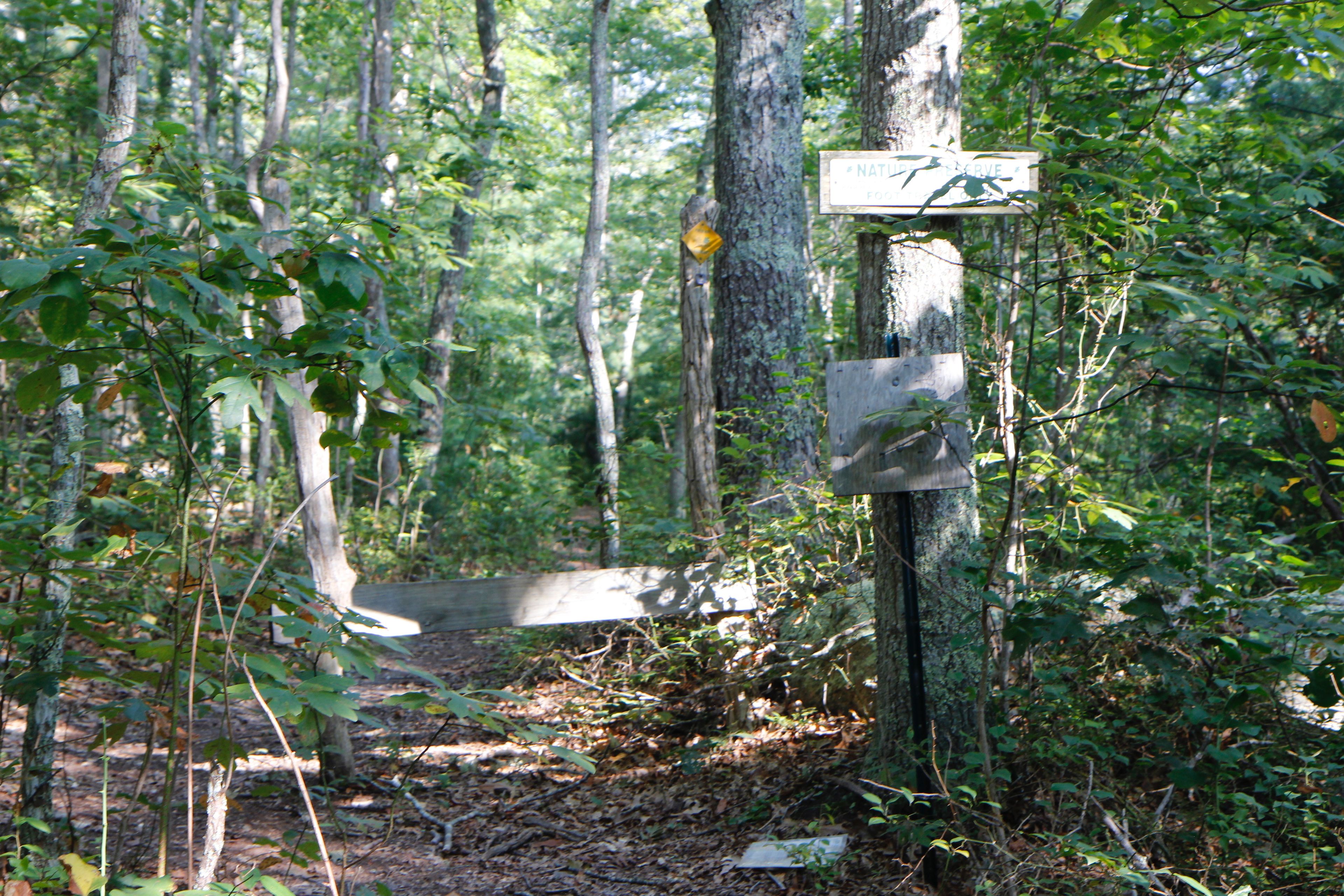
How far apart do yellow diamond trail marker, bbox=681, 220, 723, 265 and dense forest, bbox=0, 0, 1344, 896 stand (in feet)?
0.07

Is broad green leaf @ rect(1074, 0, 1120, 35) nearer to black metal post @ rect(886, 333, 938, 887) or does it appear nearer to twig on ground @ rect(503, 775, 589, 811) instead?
black metal post @ rect(886, 333, 938, 887)

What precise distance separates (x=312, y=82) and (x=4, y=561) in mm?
19093

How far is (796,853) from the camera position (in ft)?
11.5

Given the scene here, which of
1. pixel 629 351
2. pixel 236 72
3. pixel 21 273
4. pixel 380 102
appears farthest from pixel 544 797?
pixel 629 351

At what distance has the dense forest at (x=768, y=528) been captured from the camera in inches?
92.0

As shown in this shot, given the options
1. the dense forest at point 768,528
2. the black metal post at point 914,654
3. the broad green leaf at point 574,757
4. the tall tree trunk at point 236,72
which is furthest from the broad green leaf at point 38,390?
the tall tree trunk at point 236,72

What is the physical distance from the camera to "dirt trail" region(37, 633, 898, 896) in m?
3.71

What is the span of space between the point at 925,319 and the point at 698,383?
2121mm

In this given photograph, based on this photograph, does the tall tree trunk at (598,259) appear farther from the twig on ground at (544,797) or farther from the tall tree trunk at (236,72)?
the tall tree trunk at (236,72)

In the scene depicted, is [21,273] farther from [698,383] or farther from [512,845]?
[698,383]

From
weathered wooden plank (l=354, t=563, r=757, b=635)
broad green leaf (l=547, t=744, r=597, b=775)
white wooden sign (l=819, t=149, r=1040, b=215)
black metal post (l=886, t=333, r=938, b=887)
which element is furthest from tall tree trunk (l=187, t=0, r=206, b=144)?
broad green leaf (l=547, t=744, r=597, b=775)

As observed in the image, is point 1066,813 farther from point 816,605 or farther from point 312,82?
point 312,82

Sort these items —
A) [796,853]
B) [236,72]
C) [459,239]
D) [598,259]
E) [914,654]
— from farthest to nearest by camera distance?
[459,239] → [236,72] → [598,259] → [796,853] → [914,654]

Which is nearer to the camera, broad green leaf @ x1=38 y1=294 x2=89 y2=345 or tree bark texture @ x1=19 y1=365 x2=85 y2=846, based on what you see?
broad green leaf @ x1=38 y1=294 x2=89 y2=345
